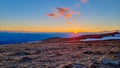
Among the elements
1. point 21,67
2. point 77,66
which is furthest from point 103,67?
point 21,67

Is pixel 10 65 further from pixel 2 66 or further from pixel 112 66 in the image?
pixel 112 66

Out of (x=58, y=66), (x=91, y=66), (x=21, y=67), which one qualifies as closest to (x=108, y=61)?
(x=91, y=66)

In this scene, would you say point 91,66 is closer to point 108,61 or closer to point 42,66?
point 108,61

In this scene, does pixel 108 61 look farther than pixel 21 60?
No

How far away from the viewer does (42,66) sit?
8.29 m

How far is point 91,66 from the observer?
323 inches

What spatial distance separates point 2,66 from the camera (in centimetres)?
826

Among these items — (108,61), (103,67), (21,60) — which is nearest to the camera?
(103,67)

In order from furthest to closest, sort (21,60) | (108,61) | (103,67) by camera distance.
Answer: (21,60)
(108,61)
(103,67)

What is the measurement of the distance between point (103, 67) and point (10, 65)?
4100 mm

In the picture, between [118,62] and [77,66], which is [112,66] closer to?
[118,62]

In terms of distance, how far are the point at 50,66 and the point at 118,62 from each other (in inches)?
123

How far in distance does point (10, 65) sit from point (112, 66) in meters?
4.52

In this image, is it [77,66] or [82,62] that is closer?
[77,66]
